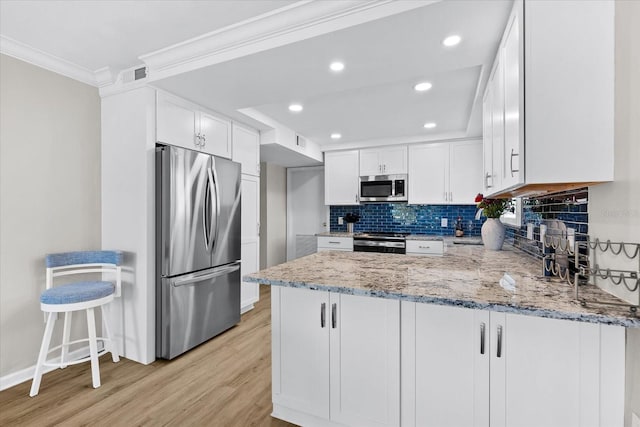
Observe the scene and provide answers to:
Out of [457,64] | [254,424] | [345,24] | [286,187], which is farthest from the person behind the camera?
[286,187]

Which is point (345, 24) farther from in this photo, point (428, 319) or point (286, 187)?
point (286, 187)

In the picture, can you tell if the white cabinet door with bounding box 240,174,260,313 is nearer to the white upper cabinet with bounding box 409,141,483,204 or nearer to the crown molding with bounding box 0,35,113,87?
the crown molding with bounding box 0,35,113,87

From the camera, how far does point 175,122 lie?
2746 mm

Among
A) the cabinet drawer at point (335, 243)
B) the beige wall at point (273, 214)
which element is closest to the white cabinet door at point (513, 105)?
the cabinet drawer at point (335, 243)

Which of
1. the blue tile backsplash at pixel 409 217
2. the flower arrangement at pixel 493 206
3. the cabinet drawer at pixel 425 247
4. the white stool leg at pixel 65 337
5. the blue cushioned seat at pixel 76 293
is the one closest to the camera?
the blue cushioned seat at pixel 76 293

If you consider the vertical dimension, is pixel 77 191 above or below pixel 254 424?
above

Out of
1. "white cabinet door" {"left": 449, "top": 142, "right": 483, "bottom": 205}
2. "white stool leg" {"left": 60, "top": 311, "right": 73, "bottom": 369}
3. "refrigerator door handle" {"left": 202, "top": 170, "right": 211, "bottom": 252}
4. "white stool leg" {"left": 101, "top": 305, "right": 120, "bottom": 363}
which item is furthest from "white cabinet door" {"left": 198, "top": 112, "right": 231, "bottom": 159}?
"white cabinet door" {"left": 449, "top": 142, "right": 483, "bottom": 205}

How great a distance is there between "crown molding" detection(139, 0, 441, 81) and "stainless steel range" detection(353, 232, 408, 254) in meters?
3.20

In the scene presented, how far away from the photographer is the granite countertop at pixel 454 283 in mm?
1106

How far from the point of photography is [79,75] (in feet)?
8.50

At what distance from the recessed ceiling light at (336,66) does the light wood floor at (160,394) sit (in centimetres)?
232

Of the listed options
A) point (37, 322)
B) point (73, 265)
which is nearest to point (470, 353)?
point (73, 265)

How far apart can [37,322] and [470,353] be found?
10.1 ft

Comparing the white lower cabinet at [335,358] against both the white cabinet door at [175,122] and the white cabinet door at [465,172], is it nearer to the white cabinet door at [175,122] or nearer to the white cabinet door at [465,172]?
the white cabinet door at [175,122]
